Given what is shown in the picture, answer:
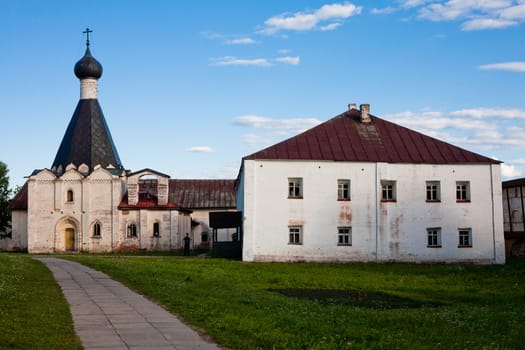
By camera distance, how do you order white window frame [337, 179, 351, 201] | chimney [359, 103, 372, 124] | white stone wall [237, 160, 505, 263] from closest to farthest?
1. white stone wall [237, 160, 505, 263]
2. white window frame [337, 179, 351, 201]
3. chimney [359, 103, 372, 124]

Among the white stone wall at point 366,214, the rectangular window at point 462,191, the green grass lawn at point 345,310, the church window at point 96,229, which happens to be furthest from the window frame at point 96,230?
the rectangular window at point 462,191

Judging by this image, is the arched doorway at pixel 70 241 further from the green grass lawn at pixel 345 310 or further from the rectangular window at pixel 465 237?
the rectangular window at pixel 465 237

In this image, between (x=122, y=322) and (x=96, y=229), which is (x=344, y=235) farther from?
(x=122, y=322)

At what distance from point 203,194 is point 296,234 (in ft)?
76.8

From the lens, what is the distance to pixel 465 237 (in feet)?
112

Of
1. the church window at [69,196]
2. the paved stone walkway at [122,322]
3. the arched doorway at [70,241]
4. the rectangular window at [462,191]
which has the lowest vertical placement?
the paved stone walkway at [122,322]

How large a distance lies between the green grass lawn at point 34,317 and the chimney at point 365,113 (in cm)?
2373

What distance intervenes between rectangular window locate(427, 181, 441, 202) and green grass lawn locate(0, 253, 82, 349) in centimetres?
2286

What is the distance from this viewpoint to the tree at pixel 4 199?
191 feet

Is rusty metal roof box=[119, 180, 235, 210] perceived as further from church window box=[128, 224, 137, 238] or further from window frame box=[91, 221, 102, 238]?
window frame box=[91, 221, 102, 238]

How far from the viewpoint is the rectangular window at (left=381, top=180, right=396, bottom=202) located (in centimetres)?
3388

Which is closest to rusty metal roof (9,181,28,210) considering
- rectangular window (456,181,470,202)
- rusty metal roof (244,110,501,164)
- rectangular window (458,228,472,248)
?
rusty metal roof (244,110,501,164)

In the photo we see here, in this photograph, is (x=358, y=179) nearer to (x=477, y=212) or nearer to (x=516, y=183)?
(x=477, y=212)

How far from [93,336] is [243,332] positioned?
2.06m
